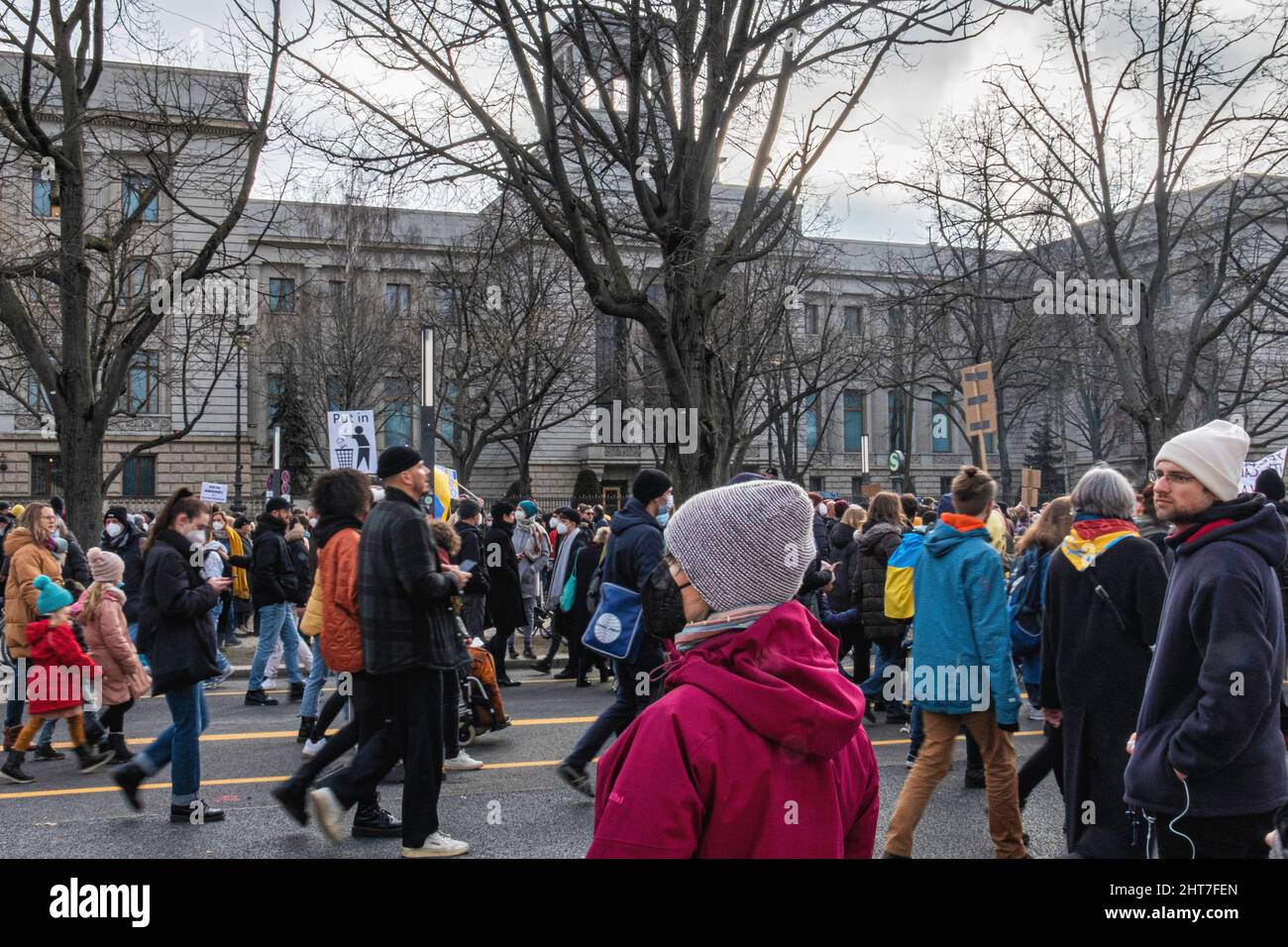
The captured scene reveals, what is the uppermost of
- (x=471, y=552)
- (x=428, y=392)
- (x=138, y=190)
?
(x=138, y=190)

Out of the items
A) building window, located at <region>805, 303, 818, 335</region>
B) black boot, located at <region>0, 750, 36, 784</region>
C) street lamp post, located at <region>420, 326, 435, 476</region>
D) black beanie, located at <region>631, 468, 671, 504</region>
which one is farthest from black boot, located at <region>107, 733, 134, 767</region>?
building window, located at <region>805, 303, 818, 335</region>

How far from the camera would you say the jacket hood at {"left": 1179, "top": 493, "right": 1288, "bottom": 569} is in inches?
144

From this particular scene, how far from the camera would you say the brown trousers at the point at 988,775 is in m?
5.62

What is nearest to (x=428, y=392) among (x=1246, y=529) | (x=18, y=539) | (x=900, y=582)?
(x=18, y=539)

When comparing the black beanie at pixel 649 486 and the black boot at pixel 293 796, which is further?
the black beanie at pixel 649 486

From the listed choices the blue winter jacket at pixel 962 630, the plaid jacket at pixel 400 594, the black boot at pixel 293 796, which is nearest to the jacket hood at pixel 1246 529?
the blue winter jacket at pixel 962 630

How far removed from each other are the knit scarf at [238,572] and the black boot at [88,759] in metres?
7.57

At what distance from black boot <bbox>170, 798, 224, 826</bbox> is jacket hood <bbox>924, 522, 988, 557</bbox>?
4323 mm

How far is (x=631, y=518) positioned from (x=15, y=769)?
4.70 meters

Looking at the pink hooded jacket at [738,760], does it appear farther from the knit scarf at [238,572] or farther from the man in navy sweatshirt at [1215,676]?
the knit scarf at [238,572]

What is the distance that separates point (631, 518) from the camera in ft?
23.8

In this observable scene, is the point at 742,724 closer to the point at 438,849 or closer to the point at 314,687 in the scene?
the point at 438,849

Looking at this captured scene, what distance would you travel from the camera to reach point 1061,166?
2014cm
